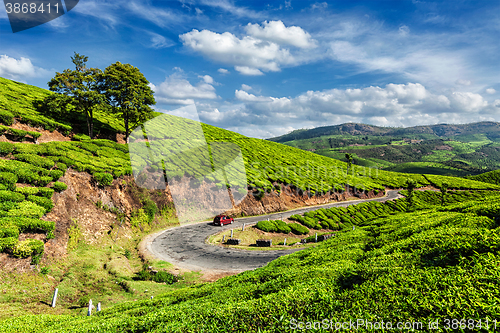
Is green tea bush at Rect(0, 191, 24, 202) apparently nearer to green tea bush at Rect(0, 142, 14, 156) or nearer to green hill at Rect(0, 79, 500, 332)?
green hill at Rect(0, 79, 500, 332)

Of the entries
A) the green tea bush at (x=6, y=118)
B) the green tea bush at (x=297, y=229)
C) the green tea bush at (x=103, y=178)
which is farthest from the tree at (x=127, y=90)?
the green tea bush at (x=297, y=229)

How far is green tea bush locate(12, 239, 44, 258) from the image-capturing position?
42.5ft

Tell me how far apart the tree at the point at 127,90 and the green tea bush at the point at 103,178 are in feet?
50.1

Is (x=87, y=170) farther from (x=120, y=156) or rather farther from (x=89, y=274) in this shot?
(x=89, y=274)

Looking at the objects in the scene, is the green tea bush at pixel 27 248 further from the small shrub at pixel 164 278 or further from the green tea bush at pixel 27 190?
the small shrub at pixel 164 278

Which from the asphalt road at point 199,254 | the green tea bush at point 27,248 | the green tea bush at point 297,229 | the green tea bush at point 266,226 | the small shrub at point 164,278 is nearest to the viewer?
the green tea bush at point 27,248

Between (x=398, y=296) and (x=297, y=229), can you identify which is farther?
(x=297, y=229)

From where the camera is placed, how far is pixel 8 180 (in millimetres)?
16656

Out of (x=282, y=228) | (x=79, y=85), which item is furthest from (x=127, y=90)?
(x=282, y=228)

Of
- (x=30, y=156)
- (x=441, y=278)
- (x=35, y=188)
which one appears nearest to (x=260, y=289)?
(x=441, y=278)

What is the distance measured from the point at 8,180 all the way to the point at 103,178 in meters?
9.02

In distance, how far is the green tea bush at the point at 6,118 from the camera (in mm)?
26125

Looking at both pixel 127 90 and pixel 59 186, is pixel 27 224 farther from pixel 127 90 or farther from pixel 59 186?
pixel 127 90

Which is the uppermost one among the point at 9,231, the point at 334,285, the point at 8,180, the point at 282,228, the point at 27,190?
the point at 8,180
